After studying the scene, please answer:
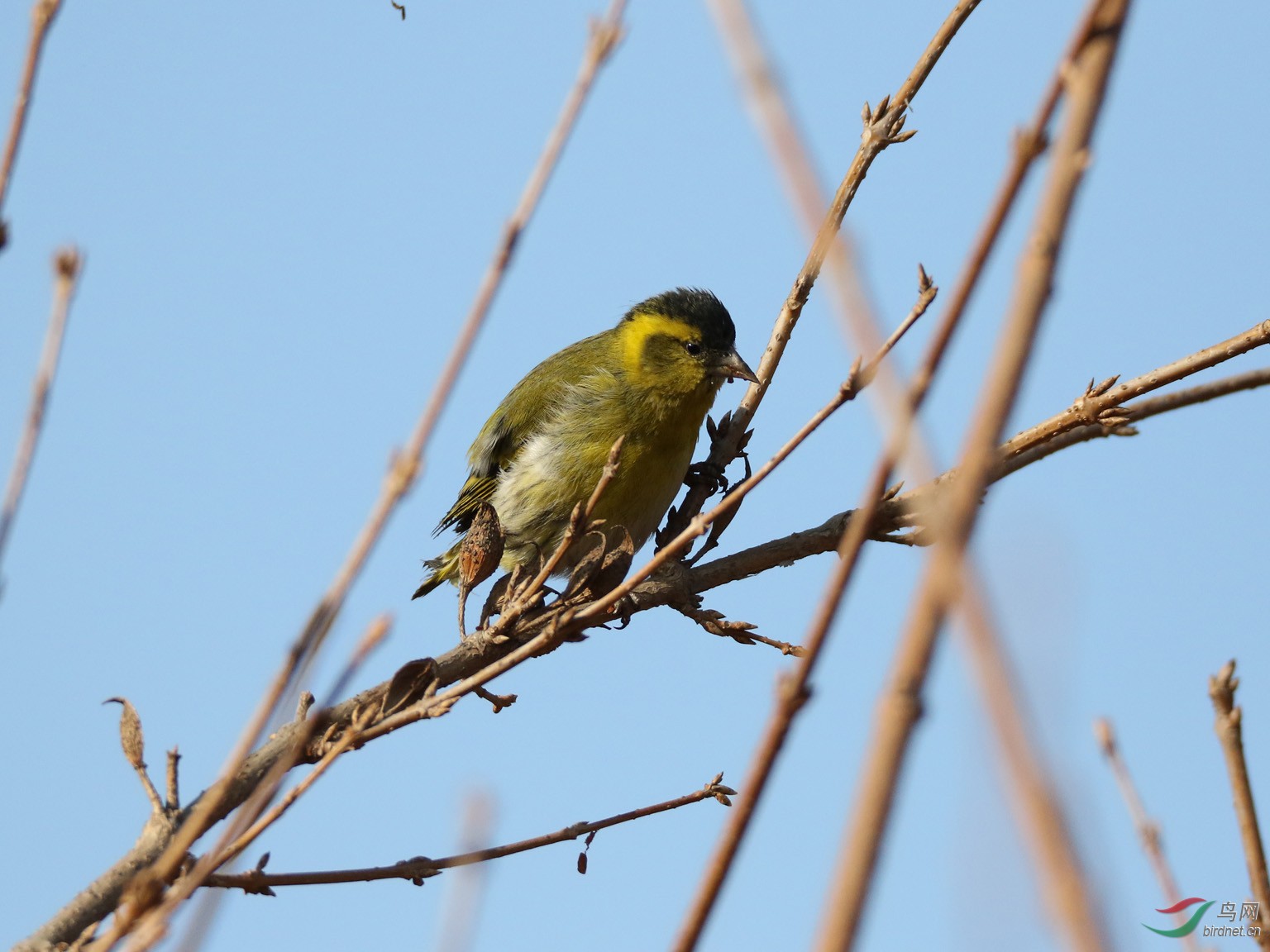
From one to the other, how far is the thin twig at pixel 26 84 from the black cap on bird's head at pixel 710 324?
495cm

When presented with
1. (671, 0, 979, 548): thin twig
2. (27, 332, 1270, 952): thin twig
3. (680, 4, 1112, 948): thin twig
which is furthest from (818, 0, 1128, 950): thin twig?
(671, 0, 979, 548): thin twig

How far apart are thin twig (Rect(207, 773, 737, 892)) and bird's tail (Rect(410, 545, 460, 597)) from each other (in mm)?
3665

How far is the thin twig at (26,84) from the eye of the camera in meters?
1.30

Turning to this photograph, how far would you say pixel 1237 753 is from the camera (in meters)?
1.51

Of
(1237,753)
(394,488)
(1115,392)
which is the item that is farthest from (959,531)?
(1115,392)

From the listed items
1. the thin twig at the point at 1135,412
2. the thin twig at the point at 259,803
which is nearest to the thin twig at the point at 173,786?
the thin twig at the point at 259,803

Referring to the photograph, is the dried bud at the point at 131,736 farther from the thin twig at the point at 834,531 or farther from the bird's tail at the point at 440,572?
the bird's tail at the point at 440,572

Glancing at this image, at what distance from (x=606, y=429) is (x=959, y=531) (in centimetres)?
523

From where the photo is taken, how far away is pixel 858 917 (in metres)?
0.81

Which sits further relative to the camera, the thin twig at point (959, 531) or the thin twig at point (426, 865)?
the thin twig at point (426, 865)

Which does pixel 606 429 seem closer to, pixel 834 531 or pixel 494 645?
pixel 834 531

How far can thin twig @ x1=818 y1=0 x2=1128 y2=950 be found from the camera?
78 cm

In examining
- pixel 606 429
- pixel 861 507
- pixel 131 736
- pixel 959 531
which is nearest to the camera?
pixel 959 531

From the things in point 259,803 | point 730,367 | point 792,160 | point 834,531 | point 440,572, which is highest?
point 730,367
